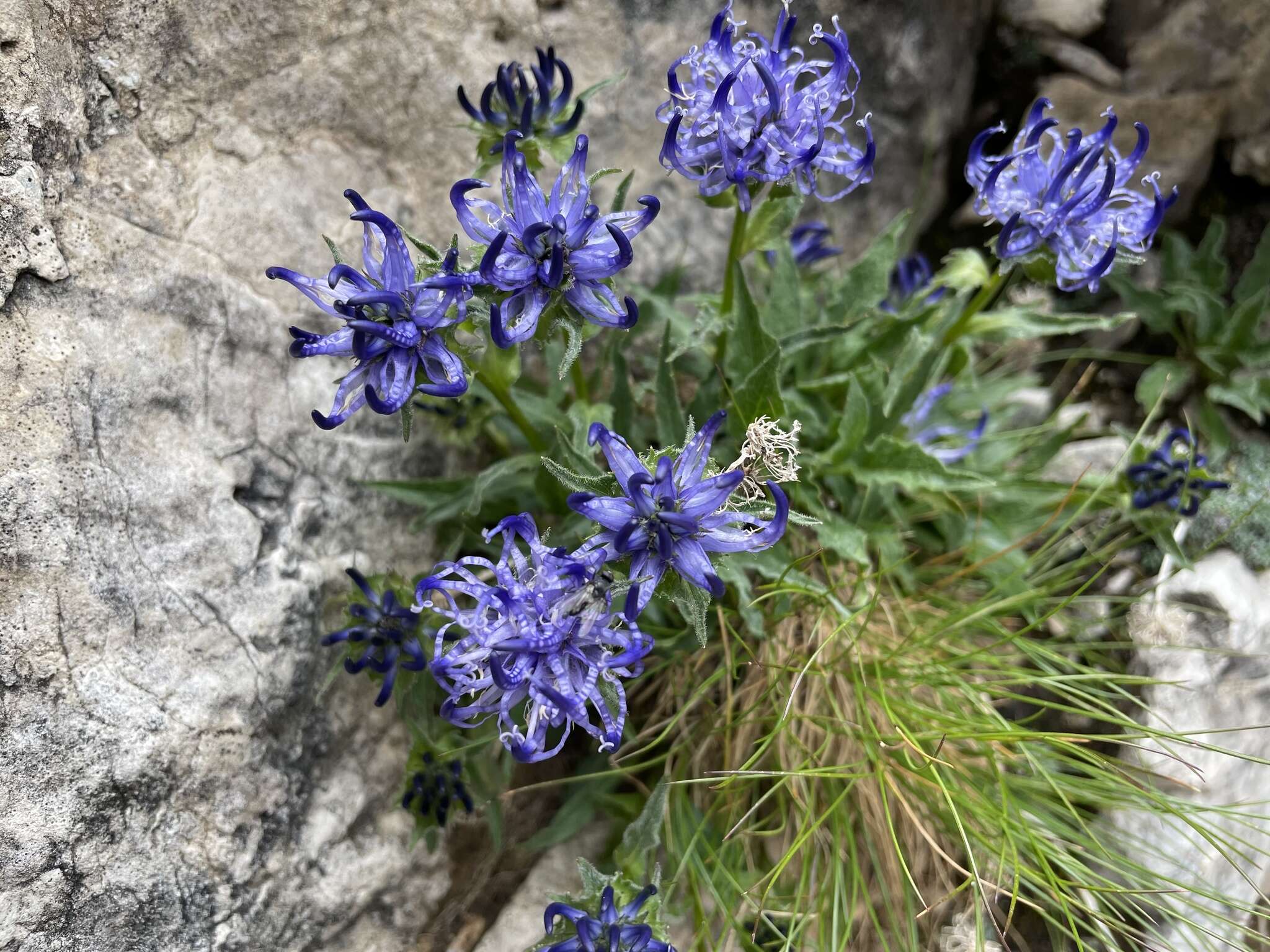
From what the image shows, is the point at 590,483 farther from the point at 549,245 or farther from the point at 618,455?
the point at 549,245

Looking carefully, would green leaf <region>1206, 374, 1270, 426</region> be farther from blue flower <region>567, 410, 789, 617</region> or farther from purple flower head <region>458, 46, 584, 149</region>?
purple flower head <region>458, 46, 584, 149</region>

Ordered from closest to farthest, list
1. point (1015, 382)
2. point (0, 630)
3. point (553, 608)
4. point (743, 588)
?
point (553, 608) → point (0, 630) → point (743, 588) → point (1015, 382)

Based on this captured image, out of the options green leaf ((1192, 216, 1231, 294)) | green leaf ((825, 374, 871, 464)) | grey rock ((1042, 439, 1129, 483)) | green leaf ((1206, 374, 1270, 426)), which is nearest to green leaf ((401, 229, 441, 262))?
green leaf ((825, 374, 871, 464))

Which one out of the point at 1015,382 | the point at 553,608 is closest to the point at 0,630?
the point at 553,608

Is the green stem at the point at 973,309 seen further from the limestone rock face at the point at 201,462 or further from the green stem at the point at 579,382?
the limestone rock face at the point at 201,462

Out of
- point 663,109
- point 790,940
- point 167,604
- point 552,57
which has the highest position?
point 552,57

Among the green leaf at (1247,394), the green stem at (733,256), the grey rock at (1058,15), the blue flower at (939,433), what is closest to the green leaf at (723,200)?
the green stem at (733,256)

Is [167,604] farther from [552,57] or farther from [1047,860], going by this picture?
[1047,860]
